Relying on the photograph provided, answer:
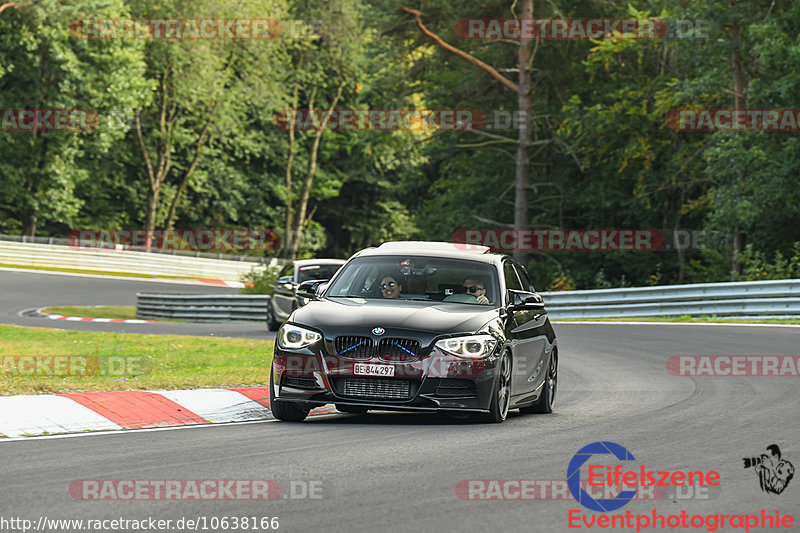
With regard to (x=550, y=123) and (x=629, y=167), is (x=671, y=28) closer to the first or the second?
(x=629, y=167)

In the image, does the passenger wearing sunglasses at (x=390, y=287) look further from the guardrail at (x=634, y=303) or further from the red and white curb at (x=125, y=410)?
the guardrail at (x=634, y=303)

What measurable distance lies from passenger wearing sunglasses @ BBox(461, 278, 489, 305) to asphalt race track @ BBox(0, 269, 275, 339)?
14.8 metres

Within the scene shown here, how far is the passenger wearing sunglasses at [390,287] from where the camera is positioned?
11.0 m

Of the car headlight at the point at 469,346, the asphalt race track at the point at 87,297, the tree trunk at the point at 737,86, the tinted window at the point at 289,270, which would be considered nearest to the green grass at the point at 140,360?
the asphalt race track at the point at 87,297

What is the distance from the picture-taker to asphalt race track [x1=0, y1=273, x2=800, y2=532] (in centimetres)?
621

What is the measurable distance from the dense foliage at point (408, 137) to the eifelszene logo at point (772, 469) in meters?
22.2

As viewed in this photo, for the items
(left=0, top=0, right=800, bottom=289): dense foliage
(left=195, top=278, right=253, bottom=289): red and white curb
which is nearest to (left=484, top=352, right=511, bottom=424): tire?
(left=0, top=0, right=800, bottom=289): dense foliage

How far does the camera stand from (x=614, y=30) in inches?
1567

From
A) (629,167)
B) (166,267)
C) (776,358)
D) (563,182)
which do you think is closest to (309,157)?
(166,267)

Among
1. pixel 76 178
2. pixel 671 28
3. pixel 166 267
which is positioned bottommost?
pixel 166 267

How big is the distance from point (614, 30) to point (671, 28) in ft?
13.9

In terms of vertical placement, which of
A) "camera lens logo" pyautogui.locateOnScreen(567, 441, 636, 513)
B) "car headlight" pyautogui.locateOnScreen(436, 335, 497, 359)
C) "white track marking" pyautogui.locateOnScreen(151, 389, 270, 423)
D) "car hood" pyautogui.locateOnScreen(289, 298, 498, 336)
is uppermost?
"car hood" pyautogui.locateOnScreen(289, 298, 498, 336)

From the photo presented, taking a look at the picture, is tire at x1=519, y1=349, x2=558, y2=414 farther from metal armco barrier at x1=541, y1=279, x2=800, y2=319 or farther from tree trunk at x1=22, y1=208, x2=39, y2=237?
tree trunk at x1=22, y1=208, x2=39, y2=237

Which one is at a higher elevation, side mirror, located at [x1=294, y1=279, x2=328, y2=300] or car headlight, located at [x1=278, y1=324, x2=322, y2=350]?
side mirror, located at [x1=294, y1=279, x2=328, y2=300]
